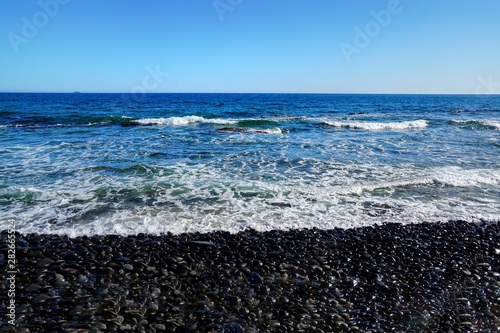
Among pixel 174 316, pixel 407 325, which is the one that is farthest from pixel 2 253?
pixel 407 325

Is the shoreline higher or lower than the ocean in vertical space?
lower

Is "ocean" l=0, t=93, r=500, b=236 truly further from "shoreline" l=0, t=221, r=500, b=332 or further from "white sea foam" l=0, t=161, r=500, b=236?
"shoreline" l=0, t=221, r=500, b=332

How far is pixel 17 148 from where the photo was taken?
17391mm

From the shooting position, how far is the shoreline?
4484 mm

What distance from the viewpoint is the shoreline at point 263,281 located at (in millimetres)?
4484

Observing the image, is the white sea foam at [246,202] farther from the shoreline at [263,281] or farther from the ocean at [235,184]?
the shoreline at [263,281]

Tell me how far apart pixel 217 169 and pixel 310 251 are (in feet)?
25.1

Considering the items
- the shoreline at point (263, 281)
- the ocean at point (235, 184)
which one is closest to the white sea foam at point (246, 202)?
the ocean at point (235, 184)

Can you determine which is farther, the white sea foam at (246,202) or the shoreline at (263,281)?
the white sea foam at (246,202)

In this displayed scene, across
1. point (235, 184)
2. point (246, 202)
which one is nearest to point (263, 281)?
point (246, 202)

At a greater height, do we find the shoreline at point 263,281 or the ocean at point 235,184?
the ocean at point 235,184

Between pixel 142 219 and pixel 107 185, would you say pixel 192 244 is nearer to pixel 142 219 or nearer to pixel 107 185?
pixel 142 219

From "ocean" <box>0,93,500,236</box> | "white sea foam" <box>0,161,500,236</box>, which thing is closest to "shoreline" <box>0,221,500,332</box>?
"white sea foam" <box>0,161,500,236</box>

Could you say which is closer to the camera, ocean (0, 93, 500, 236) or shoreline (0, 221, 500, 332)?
shoreline (0, 221, 500, 332)
